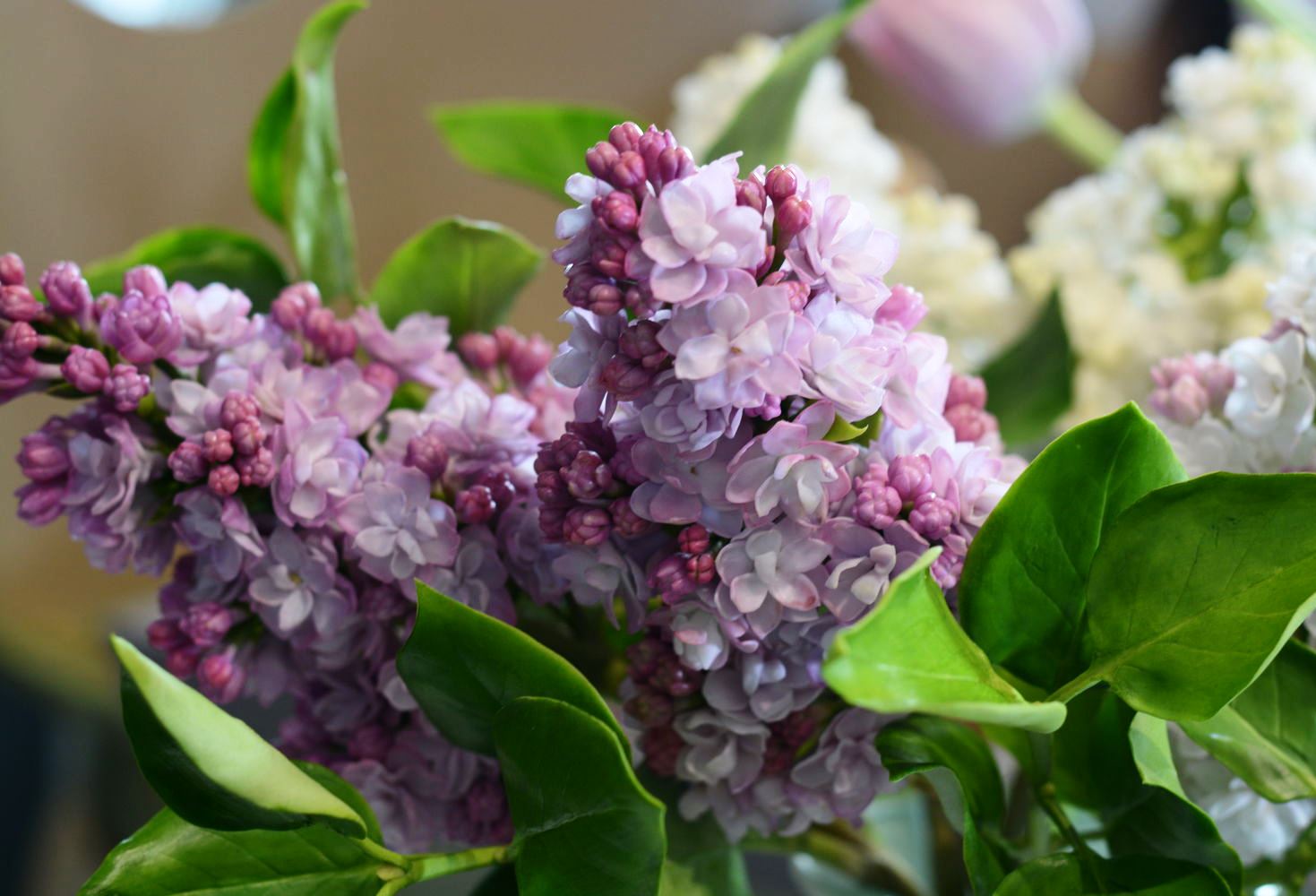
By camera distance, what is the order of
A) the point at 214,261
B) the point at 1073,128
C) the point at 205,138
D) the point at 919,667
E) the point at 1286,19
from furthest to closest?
1. the point at 205,138
2. the point at 1073,128
3. the point at 1286,19
4. the point at 214,261
5. the point at 919,667

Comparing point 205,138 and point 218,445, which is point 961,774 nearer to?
point 218,445

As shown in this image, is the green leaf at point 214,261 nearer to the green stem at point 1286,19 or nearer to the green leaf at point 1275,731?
the green leaf at point 1275,731

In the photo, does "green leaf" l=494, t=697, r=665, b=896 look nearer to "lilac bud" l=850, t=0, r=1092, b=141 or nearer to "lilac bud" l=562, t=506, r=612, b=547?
"lilac bud" l=562, t=506, r=612, b=547

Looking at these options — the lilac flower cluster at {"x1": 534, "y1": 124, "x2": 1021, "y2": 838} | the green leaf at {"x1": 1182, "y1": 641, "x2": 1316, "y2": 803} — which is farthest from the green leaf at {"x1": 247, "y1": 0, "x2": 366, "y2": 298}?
the green leaf at {"x1": 1182, "y1": 641, "x2": 1316, "y2": 803}

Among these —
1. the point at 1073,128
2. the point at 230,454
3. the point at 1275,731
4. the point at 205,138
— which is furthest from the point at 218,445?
the point at 205,138

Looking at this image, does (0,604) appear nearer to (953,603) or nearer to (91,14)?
(91,14)

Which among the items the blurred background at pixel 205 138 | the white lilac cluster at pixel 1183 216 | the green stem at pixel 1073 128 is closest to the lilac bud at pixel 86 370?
the white lilac cluster at pixel 1183 216
